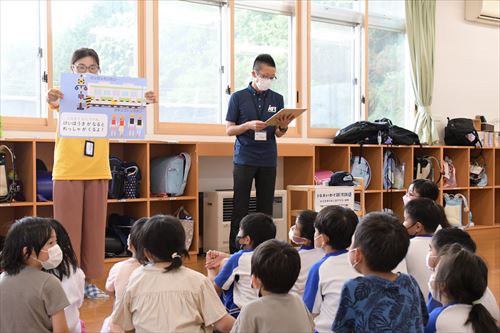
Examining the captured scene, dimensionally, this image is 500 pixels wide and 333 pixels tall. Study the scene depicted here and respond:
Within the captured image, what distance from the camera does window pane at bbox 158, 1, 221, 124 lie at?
5668mm

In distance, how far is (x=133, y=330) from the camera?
2.00 m

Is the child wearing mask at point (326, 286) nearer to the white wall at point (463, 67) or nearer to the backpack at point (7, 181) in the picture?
the backpack at point (7, 181)

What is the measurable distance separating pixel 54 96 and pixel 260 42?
3.11 metres

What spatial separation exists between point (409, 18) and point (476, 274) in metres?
5.80

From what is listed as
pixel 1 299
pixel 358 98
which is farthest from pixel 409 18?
pixel 1 299

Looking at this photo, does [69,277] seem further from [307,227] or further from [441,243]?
[441,243]

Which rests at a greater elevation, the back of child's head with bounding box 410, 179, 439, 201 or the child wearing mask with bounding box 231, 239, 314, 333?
the back of child's head with bounding box 410, 179, 439, 201

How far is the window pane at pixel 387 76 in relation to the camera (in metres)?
7.14

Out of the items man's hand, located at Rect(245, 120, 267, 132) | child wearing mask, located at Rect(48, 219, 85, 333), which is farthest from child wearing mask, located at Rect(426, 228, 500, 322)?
man's hand, located at Rect(245, 120, 267, 132)

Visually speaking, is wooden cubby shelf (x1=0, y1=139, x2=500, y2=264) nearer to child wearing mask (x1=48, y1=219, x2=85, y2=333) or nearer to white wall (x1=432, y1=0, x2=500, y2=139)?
white wall (x1=432, y1=0, x2=500, y2=139)

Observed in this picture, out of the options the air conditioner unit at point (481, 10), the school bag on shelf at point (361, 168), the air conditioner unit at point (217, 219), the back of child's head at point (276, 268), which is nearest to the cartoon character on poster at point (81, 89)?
the air conditioner unit at point (217, 219)

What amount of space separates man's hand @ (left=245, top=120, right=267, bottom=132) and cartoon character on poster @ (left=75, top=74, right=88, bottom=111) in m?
1.17

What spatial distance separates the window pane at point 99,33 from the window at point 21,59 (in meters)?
0.15

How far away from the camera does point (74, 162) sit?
359cm
